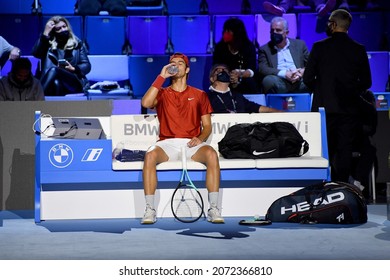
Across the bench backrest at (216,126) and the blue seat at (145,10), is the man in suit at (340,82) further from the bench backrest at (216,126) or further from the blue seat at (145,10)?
the blue seat at (145,10)

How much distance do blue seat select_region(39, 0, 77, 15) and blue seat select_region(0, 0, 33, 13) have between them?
15cm

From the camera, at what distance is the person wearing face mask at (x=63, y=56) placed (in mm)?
8570

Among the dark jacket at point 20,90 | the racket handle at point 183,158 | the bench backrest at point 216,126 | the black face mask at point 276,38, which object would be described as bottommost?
the racket handle at point 183,158

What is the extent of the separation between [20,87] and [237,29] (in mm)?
2173

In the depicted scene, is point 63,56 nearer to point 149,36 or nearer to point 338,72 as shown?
point 149,36

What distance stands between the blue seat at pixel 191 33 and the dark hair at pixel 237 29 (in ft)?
2.39

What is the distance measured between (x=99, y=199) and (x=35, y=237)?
111 cm

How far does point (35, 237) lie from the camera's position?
222 inches

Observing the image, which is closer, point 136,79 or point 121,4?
point 136,79

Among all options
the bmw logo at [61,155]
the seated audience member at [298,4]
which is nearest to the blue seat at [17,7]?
the seated audience member at [298,4]

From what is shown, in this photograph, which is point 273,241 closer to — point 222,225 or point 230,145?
point 222,225

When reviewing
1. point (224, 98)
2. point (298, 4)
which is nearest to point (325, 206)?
point (224, 98)
